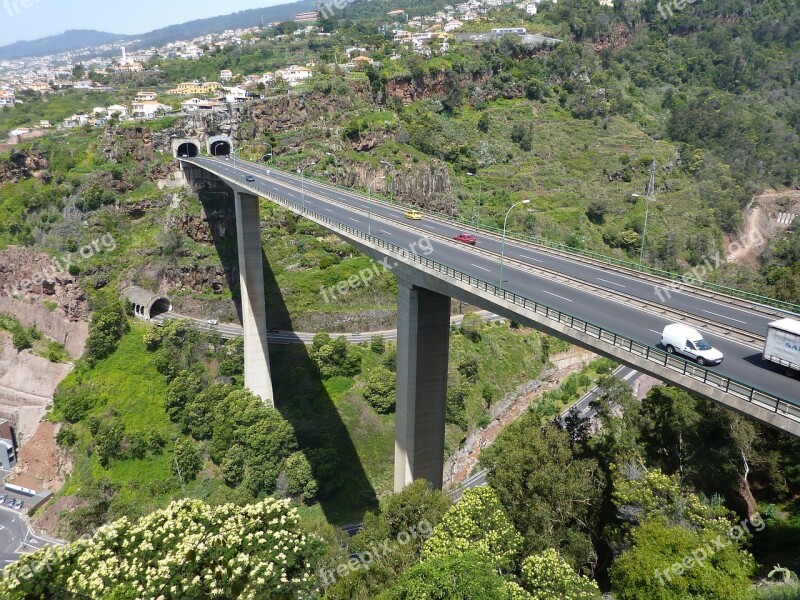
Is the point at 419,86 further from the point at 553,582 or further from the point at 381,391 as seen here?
the point at 553,582

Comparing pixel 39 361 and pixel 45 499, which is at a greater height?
pixel 39 361

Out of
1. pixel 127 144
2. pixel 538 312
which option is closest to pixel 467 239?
pixel 538 312

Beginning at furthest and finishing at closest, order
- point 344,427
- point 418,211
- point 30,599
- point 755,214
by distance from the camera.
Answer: point 755,214
point 344,427
point 418,211
point 30,599

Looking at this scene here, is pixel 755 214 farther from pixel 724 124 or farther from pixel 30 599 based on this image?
pixel 30 599

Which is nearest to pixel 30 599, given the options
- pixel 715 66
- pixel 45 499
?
pixel 45 499

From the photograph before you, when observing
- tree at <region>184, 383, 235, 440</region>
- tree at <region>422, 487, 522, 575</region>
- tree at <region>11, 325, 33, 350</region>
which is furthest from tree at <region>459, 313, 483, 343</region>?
tree at <region>11, 325, 33, 350</region>

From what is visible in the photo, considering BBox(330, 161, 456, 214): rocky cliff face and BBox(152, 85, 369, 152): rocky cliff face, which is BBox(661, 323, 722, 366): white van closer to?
BBox(330, 161, 456, 214): rocky cliff face
